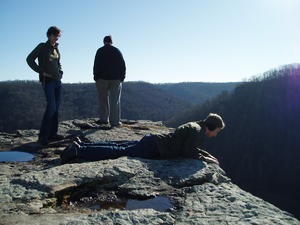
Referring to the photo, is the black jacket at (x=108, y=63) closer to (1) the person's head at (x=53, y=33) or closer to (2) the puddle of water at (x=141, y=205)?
(1) the person's head at (x=53, y=33)

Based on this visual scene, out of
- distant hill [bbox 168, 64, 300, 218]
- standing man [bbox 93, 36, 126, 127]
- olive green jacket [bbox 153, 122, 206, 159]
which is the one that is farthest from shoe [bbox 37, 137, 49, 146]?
distant hill [bbox 168, 64, 300, 218]

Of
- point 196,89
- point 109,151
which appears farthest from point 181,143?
point 196,89

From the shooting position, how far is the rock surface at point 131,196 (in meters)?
3.01

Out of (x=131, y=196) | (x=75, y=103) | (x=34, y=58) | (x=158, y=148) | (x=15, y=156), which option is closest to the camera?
(x=131, y=196)

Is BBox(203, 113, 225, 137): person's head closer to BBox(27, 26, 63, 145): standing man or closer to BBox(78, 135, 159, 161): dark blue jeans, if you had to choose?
BBox(78, 135, 159, 161): dark blue jeans

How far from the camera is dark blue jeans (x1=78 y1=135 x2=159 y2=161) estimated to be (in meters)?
5.00

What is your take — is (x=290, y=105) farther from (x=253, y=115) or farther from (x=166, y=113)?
(x=166, y=113)

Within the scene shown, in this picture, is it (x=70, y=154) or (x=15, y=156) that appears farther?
(x=15, y=156)

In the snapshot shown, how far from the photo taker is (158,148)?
4.96 meters

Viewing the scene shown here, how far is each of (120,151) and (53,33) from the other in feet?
8.29

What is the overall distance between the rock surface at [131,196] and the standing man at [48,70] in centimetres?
144

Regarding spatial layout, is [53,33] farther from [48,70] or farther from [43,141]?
[43,141]

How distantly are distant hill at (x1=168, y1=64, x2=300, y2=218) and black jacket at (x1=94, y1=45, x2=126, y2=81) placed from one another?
46.4 metres

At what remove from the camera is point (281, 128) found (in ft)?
227
